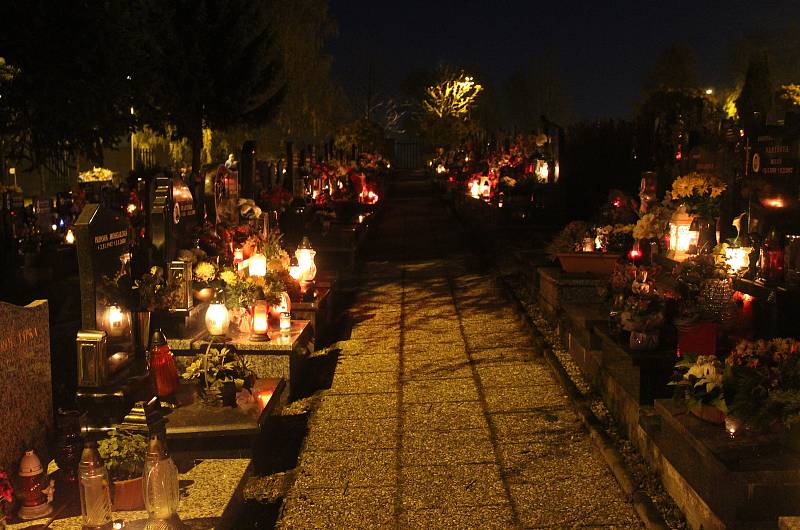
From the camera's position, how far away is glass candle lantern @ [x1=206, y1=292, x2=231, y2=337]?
7.33 metres

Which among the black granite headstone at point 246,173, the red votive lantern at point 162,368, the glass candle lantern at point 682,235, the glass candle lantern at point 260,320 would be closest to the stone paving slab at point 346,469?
the red votive lantern at point 162,368

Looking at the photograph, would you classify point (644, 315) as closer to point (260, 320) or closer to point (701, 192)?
point (260, 320)

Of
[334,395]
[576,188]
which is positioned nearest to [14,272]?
[334,395]

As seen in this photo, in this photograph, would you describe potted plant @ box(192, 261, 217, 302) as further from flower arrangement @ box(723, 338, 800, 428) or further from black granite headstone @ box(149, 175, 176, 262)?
flower arrangement @ box(723, 338, 800, 428)

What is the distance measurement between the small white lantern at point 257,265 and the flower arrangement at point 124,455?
165 inches

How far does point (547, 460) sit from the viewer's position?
5559 millimetres

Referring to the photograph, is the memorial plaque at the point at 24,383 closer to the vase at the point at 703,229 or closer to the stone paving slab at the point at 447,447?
the stone paving slab at the point at 447,447

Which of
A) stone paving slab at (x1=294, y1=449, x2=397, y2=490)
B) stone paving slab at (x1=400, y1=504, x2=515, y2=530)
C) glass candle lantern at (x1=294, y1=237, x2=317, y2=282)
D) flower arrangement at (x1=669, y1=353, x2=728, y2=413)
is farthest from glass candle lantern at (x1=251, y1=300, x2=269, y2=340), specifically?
flower arrangement at (x1=669, y1=353, x2=728, y2=413)

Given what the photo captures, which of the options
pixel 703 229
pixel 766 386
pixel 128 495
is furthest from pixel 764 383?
pixel 703 229

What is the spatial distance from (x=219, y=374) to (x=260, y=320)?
128 centimetres

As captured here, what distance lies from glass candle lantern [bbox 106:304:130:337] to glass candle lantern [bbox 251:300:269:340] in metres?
1.25

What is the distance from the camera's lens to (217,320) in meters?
7.34

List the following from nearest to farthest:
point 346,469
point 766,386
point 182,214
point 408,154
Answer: point 766,386
point 346,469
point 182,214
point 408,154

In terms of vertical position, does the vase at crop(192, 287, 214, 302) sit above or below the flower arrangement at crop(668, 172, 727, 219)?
below
